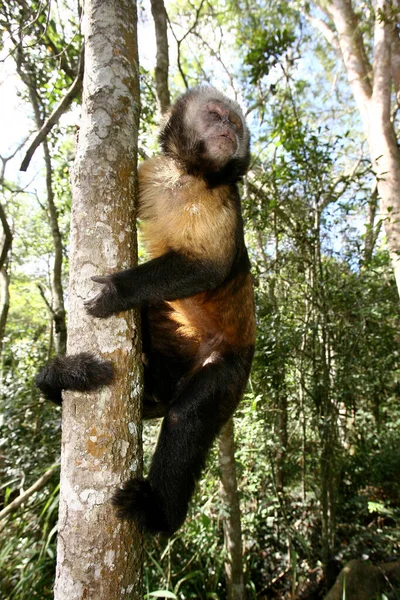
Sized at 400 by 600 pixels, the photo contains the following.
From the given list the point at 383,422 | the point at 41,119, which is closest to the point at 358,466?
the point at 383,422

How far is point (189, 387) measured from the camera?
2727mm

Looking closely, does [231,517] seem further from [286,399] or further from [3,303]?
[3,303]

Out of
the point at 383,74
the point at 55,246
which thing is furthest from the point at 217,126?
the point at 383,74

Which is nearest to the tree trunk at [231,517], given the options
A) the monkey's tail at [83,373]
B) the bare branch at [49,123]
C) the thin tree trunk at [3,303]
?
the monkey's tail at [83,373]

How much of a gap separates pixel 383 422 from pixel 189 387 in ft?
23.5

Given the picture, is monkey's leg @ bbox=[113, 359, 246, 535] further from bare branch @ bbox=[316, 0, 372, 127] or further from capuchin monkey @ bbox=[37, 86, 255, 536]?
bare branch @ bbox=[316, 0, 372, 127]

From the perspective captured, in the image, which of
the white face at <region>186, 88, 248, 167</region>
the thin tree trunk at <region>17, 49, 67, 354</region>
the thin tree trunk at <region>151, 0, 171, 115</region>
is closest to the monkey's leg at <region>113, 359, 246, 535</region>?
the white face at <region>186, 88, 248, 167</region>

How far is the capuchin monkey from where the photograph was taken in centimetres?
241

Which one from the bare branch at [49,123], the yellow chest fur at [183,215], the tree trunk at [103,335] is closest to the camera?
the tree trunk at [103,335]

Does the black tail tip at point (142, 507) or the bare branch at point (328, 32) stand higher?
the bare branch at point (328, 32)

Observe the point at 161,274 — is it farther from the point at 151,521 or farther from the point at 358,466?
the point at 358,466

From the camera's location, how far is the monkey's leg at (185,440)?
240 centimetres

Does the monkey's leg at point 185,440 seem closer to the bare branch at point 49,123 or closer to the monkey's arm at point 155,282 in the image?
the monkey's arm at point 155,282

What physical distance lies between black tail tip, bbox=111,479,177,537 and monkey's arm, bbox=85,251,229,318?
81 cm
